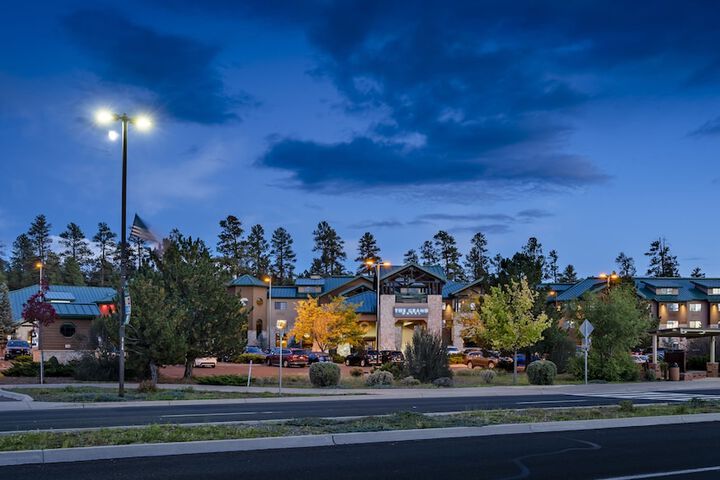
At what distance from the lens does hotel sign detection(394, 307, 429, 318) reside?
69125mm

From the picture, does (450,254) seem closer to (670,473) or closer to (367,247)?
(367,247)

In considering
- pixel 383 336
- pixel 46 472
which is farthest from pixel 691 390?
pixel 383 336

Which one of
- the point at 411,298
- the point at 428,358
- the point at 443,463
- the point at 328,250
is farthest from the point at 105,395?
the point at 328,250

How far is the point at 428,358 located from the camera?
35.3 meters

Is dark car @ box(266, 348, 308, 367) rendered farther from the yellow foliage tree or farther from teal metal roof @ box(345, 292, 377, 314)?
teal metal roof @ box(345, 292, 377, 314)

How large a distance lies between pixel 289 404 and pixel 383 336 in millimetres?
46361

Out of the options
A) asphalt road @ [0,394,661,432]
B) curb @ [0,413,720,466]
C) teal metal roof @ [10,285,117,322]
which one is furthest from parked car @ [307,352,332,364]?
curb @ [0,413,720,466]

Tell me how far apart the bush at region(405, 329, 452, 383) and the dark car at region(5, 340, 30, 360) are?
34.1 meters

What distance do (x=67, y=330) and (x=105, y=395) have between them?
1457 inches

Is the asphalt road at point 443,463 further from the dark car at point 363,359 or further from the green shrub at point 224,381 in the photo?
the dark car at point 363,359

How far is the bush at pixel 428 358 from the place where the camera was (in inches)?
1388

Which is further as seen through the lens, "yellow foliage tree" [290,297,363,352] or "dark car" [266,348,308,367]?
"yellow foliage tree" [290,297,363,352]

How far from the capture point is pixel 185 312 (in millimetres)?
33188

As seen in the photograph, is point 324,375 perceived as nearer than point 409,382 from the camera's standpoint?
Yes
